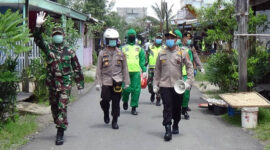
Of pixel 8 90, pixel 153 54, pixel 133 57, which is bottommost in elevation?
pixel 8 90

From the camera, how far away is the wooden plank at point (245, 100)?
8.48 metres

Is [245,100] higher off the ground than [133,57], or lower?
lower

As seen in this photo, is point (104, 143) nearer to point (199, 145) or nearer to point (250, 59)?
point (199, 145)

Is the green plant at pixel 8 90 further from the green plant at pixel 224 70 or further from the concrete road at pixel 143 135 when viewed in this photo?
the green plant at pixel 224 70

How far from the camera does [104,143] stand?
725cm

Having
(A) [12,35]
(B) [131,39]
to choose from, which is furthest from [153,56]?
(A) [12,35]

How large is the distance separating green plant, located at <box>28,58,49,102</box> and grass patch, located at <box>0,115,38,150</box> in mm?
2482

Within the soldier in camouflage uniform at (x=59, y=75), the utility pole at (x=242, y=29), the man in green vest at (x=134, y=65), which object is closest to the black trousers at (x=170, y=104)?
the soldier in camouflage uniform at (x=59, y=75)

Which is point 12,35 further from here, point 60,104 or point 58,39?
point 60,104

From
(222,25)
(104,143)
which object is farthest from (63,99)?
(222,25)

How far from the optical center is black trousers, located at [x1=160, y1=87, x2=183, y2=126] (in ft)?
24.6

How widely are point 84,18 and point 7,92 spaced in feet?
44.3

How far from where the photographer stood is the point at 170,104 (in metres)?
7.53

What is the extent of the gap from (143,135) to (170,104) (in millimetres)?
862
